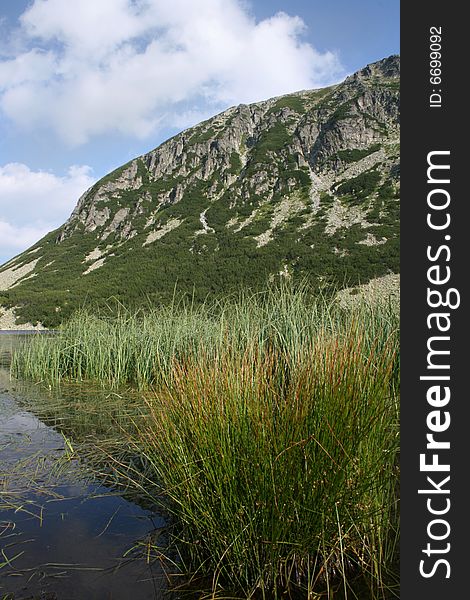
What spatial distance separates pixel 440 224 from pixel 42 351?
874 cm

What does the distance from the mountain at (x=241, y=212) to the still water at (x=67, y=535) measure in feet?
73.1

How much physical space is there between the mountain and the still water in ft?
73.1

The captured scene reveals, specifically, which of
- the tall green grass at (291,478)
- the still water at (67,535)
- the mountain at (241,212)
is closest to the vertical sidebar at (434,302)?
the tall green grass at (291,478)

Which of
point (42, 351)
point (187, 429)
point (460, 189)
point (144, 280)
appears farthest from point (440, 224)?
point (144, 280)

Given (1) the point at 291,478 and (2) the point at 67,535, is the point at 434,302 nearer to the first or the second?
(1) the point at 291,478

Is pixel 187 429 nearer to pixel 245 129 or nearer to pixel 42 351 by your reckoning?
pixel 42 351

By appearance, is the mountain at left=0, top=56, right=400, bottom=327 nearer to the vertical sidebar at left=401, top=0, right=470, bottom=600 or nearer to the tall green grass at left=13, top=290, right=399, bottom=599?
the tall green grass at left=13, top=290, right=399, bottom=599

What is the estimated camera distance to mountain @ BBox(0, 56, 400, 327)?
35.9m

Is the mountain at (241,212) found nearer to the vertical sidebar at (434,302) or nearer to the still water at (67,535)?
the still water at (67,535)

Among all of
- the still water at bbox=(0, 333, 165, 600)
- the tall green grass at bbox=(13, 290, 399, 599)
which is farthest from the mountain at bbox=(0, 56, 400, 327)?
the tall green grass at bbox=(13, 290, 399, 599)

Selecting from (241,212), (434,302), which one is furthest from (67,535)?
(241,212)

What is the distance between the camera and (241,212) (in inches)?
2175

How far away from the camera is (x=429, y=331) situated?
1.50 metres

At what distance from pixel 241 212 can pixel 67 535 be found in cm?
5401
